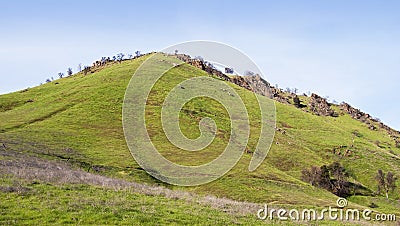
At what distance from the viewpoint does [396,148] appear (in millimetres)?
142000

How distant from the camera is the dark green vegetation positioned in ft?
60.8

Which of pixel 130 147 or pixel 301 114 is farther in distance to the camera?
pixel 301 114

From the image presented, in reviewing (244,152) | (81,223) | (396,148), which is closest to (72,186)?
(81,223)

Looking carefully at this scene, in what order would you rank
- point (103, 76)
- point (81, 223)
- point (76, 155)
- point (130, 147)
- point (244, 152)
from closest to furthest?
point (81, 223), point (76, 155), point (130, 147), point (244, 152), point (103, 76)

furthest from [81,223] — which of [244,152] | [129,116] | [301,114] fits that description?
[301,114]

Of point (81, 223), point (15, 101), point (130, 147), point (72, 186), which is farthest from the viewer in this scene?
point (15, 101)

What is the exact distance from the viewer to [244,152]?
82562 millimetres

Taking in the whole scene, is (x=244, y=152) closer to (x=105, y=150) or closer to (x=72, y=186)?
(x=105, y=150)

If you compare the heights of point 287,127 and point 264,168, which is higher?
point 287,127

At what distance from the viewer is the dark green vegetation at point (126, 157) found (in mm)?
18531

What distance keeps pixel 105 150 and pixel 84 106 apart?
112ft

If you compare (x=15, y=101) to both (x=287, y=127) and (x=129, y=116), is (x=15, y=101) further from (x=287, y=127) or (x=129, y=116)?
(x=287, y=127)

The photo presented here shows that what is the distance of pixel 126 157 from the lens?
197 feet

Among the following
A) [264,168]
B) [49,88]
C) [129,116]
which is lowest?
[264,168]
